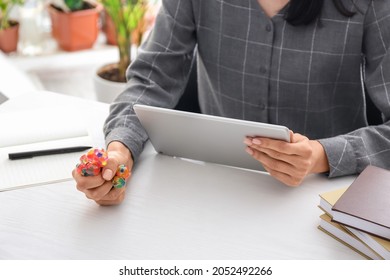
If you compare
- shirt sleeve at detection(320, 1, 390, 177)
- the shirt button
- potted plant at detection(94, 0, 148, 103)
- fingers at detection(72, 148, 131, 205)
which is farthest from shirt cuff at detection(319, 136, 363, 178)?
potted plant at detection(94, 0, 148, 103)

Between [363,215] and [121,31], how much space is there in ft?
6.36

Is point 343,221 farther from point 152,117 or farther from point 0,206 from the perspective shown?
point 0,206

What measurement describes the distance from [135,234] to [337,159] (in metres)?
0.45

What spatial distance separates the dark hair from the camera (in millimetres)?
1334

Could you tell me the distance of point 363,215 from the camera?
98 cm

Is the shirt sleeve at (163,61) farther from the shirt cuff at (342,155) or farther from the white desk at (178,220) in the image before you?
the shirt cuff at (342,155)

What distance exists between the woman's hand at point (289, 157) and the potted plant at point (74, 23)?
2233 millimetres

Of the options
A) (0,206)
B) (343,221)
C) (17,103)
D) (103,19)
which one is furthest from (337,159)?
(103,19)

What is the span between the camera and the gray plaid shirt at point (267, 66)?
132 centimetres

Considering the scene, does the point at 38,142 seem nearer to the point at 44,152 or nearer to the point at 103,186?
the point at 44,152

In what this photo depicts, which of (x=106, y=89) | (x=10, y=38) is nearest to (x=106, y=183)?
(x=106, y=89)

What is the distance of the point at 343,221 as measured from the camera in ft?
3.31

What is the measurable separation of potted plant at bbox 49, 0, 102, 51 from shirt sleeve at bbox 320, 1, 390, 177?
210cm
